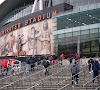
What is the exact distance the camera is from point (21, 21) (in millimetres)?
45906

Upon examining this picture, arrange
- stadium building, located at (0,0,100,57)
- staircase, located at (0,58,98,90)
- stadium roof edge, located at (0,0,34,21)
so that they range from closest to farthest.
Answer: staircase, located at (0,58,98,90) < stadium building, located at (0,0,100,57) < stadium roof edge, located at (0,0,34,21)

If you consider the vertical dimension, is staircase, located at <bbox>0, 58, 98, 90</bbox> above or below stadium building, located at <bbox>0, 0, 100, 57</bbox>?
below

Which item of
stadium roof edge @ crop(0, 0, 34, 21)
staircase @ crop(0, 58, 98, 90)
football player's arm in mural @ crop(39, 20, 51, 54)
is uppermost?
stadium roof edge @ crop(0, 0, 34, 21)

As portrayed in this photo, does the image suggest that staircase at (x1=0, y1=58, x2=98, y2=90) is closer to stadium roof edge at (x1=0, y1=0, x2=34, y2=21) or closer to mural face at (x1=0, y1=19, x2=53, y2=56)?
mural face at (x1=0, y1=19, x2=53, y2=56)

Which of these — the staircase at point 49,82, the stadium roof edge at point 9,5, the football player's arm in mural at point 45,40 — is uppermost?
the stadium roof edge at point 9,5

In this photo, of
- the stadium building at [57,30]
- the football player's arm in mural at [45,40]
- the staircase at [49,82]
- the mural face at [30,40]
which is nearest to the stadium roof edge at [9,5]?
the stadium building at [57,30]

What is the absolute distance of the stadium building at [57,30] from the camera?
78.4ft

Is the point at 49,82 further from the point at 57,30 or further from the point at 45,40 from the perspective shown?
the point at 45,40

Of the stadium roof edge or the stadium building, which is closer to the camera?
the stadium building

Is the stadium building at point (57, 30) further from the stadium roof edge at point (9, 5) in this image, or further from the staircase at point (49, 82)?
the staircase at point (49, 82)

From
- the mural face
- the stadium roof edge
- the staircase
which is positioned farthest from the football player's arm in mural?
the stadium roof edge

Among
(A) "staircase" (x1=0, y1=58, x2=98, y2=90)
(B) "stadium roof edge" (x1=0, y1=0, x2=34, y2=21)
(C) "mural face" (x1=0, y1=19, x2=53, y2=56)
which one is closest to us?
(A) "staircase" (x1=0, y1=58, x2=98, y2=90)

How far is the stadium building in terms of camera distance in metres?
23.9

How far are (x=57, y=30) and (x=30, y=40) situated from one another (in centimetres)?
1312
